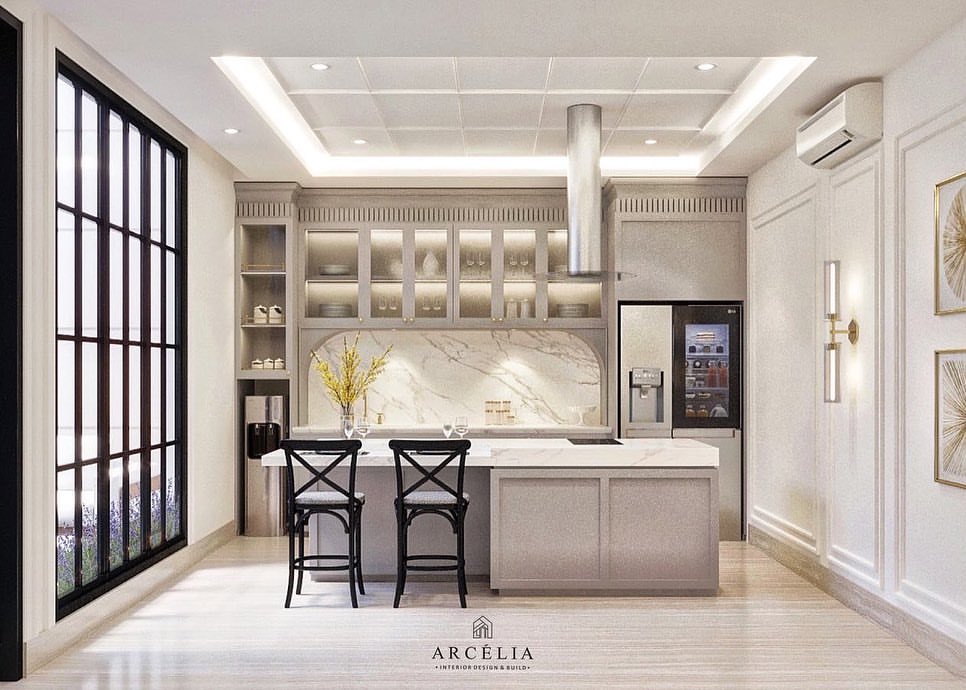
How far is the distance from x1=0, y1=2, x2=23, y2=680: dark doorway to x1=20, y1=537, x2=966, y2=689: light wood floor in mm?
462

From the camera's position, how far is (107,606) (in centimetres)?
484

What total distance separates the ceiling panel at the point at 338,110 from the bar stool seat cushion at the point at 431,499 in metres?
2.46

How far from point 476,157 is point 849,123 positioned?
3.29 m

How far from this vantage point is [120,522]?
5.09 meters

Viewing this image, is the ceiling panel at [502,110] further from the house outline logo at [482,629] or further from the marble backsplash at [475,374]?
the house outline logo at [482,629]

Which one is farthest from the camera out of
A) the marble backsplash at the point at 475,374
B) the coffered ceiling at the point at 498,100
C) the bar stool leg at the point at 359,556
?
the marble backsplash at the point at 475,374

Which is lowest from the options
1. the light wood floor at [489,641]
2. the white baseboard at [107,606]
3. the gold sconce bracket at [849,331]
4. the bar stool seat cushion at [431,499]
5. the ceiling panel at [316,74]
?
the light wood floor at [489,641]

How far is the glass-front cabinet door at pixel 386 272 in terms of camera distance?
7875 millimetres

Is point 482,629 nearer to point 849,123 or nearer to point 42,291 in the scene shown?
point 42,291

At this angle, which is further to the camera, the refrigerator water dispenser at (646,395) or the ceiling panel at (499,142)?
the refrigerator water dispenser at (646,395)

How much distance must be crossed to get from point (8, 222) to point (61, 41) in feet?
3.28

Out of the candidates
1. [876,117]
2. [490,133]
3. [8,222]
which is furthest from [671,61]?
[8,222]

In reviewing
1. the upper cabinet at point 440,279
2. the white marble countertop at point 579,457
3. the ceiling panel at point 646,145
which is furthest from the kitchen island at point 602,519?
the upper cabinet at point 440,279

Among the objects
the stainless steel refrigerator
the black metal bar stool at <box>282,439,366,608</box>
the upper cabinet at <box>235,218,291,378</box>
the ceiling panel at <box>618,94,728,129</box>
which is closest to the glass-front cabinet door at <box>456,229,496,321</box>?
the stainless steel refrigerator
